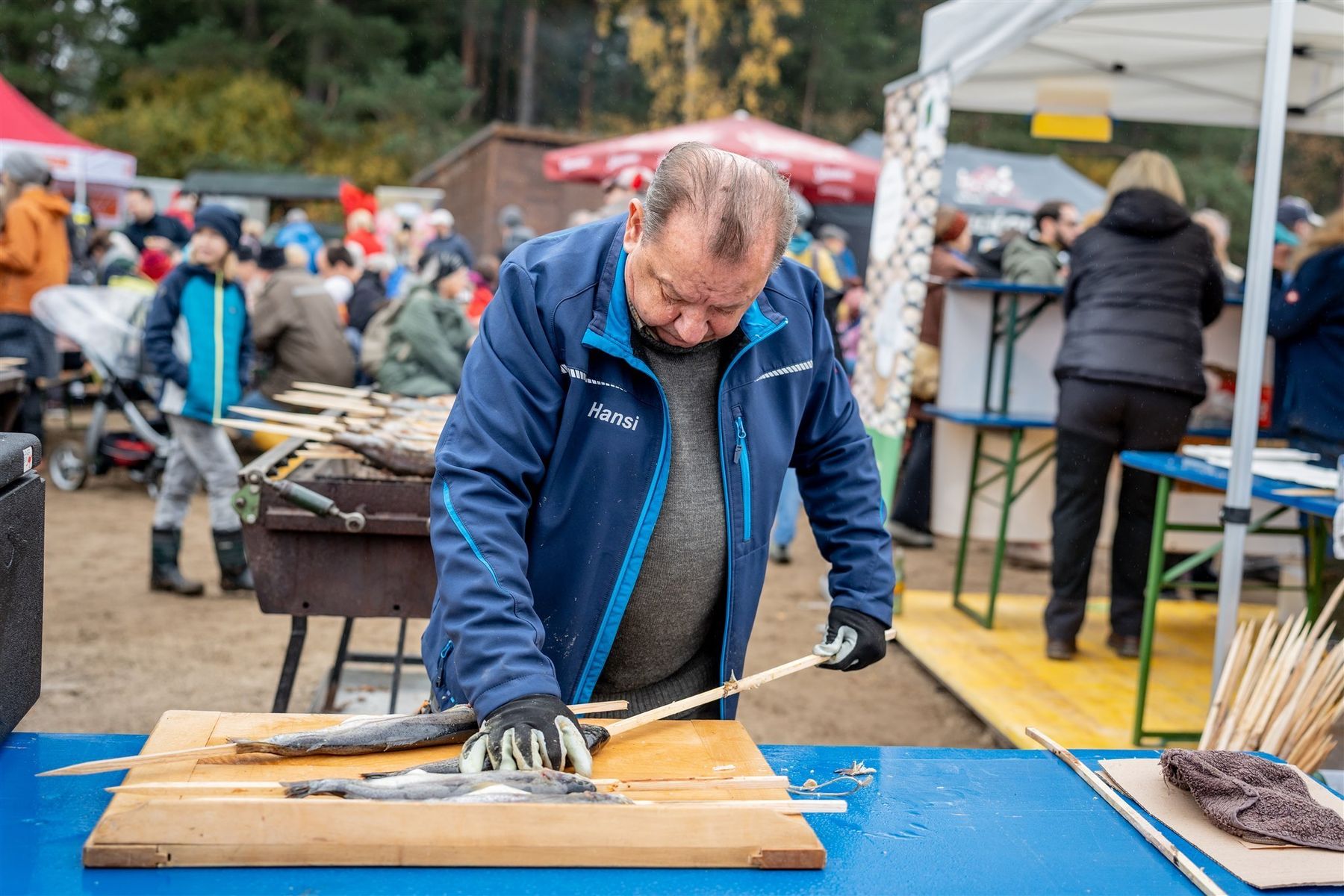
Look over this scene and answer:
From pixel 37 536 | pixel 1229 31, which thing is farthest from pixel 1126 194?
pixel 37 536

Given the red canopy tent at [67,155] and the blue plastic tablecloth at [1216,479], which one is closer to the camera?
the blue plastic tablecloth at [1216,479]

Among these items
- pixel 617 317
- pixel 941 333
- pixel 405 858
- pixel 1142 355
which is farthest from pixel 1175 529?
pixel 405 858

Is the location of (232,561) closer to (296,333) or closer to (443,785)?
(296,333)

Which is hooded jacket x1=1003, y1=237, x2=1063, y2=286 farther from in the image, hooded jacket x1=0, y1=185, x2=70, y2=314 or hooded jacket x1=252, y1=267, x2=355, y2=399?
hooded jacket x1=0, y1=185, x2=70, y2=314

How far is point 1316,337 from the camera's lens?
5168 mm

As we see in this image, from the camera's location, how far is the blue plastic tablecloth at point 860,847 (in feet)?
5.29

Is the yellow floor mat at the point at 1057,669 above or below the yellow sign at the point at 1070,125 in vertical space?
below

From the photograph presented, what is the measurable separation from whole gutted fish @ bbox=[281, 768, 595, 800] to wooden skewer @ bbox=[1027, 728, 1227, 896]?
90 centimetres

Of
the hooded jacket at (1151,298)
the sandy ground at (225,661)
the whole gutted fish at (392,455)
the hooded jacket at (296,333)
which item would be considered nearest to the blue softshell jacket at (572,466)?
the whole gutted fish at (392,455)

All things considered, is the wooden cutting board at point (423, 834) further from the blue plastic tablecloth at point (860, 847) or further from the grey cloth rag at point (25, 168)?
the grey cloth rag at point (25, 168)

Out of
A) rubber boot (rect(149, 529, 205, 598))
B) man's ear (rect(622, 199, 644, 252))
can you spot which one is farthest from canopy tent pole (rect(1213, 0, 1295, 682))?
rubber boot (rect(149, 529, 205, 598))

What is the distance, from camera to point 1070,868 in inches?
71.9

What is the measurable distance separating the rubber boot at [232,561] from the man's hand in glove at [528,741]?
16.1 ft

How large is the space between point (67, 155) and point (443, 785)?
53.7 ft
